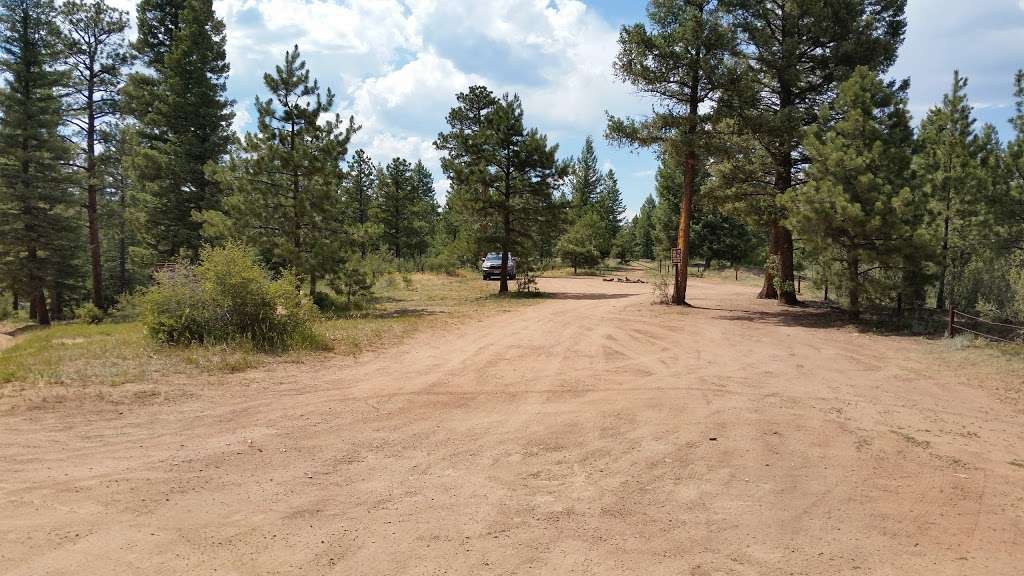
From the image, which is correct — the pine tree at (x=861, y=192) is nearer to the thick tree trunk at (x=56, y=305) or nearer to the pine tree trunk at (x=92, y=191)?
the pine tree trunk at (x=92, y=191)

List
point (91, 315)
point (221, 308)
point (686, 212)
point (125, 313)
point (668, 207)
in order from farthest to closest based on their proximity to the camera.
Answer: point (668, 207) < point (91, 315) < point (125, 313) < point (686, 212) < point (221, 308)

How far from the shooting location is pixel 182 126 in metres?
26.9

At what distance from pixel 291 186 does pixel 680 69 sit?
13.3 meters

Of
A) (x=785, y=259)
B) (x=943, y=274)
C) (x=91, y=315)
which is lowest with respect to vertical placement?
(x=91, y=315)

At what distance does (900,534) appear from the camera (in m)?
4.44

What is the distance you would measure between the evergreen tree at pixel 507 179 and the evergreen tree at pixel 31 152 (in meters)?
16.9

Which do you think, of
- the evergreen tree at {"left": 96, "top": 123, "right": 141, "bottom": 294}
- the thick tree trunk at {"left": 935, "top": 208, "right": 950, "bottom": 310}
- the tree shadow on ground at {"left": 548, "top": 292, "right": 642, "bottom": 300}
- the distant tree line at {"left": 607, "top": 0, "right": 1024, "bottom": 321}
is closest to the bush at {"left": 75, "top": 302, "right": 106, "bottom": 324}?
the evergreen tree at {"left": 96, "top": 123, "right": 141, "bottom": 294}

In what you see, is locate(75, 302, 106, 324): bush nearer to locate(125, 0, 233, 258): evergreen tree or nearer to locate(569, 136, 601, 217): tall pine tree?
locate(125, 0, 233, 258): evergreen tree

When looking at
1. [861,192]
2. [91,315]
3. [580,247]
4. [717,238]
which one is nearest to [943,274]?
[861,192]

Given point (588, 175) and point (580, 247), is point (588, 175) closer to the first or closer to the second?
point (588, 175)

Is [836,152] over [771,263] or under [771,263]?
over

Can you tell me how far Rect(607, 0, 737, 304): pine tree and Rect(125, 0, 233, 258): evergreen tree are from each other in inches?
735

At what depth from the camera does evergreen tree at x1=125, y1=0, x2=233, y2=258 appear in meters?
26.2

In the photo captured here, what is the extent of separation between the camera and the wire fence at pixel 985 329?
1303cm
